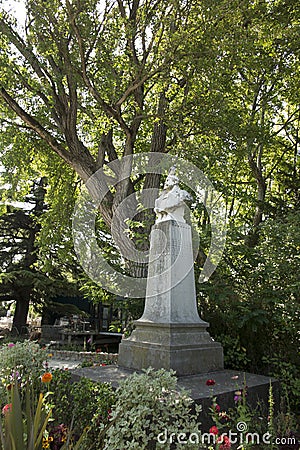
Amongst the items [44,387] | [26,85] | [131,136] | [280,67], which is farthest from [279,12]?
[44,387]

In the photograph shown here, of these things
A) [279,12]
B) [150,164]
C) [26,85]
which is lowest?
[150,164]

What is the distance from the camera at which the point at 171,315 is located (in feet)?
17.7

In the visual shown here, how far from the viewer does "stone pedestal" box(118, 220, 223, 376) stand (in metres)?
A: 5.12

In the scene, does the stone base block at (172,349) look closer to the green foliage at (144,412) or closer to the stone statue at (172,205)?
the stone statue at (172,205)

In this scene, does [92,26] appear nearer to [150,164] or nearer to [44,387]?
[150,164]

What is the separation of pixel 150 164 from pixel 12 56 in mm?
4755

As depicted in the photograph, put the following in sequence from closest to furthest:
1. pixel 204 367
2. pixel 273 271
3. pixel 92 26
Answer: pixel 204 367
pixel 273 271
pixel 92 26

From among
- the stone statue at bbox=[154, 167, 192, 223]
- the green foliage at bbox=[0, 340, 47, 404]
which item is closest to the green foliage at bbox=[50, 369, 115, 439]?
the green foliage at bbox=[0, 340, 47, 404]

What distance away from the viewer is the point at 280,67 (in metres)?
11.1

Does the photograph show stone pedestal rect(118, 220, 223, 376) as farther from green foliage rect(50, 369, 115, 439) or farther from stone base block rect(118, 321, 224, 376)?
green foliage rect(50, 369, 115, 439)

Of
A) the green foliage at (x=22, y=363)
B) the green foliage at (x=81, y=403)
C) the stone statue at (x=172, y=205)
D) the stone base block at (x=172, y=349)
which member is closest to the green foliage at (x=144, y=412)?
the green foliage at (x=81, y=403)

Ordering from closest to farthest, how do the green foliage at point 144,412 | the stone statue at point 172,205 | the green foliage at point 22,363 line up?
1. the green foliage at point 144,412
2. the green foliage at point 22,363
3. the stone statue at point 172,205

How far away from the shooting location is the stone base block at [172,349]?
5.01 metres

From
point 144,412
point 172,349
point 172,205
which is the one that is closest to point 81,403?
point 144,412
